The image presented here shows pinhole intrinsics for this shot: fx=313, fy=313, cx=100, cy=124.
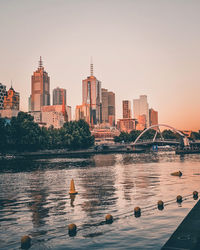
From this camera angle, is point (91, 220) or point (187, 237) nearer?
A: point (187, 237)

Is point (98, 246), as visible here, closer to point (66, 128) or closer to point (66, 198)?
point (66, 198)

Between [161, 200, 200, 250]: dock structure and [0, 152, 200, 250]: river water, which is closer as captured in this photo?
[161, 200, 200, 250]: dock structure

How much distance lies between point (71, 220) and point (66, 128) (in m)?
156

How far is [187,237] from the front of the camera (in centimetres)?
1331

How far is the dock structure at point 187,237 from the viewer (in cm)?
1220

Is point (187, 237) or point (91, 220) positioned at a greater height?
point (187, 237)

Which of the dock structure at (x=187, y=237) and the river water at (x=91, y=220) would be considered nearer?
the dock structure at (x=187, y=237)

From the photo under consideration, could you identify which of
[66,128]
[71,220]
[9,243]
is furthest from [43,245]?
[66,128]

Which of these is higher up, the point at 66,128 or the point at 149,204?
the point at 66,128

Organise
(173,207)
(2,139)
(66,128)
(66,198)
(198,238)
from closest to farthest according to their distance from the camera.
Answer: (198,238) → (173,207) → (66,198) → (2,139) → (66,128)

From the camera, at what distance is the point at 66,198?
28.2 m

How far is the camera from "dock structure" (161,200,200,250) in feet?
40.0

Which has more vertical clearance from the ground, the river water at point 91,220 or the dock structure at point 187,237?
the dock structure at point 187,237

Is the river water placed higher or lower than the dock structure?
lower
